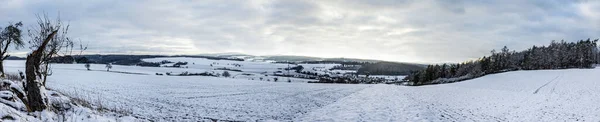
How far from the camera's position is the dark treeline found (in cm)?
10094

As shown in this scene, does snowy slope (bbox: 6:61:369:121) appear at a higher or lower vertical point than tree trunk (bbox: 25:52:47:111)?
lower

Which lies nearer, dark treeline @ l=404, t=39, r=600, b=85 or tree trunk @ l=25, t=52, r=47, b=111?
tree trunk @ l=25, t=52, r=47, b=111

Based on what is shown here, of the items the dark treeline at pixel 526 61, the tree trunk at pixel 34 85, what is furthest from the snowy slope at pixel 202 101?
the dark treeline at pixel 526 61

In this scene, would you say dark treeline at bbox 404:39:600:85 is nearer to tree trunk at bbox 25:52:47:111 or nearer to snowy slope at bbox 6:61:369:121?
snowy slope at bbox 6:61:369:121

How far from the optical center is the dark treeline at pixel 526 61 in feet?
331

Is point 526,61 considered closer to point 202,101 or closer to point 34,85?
point 202,101

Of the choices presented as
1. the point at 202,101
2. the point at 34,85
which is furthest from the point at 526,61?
the point at 34,85

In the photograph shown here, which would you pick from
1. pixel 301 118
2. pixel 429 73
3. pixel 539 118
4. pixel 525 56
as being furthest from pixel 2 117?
pixel 525 56

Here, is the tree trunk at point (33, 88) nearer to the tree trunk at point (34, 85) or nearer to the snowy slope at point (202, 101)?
the tree trunk at point (34, 85)

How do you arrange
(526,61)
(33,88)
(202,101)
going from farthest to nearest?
(526,61)
(202,101)
(33,88)

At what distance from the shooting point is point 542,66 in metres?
104

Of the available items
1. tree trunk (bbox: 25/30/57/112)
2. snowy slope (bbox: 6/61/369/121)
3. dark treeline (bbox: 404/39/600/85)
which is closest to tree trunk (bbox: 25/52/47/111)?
tree trunk (bbox: 25/30/57/112)

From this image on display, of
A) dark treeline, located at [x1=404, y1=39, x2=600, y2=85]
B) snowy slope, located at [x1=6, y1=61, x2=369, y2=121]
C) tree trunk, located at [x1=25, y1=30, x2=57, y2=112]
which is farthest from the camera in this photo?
dark treeline, located at [x1=404, y1=39, x2=600, y2=85]

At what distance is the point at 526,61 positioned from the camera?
108438 millimetres
